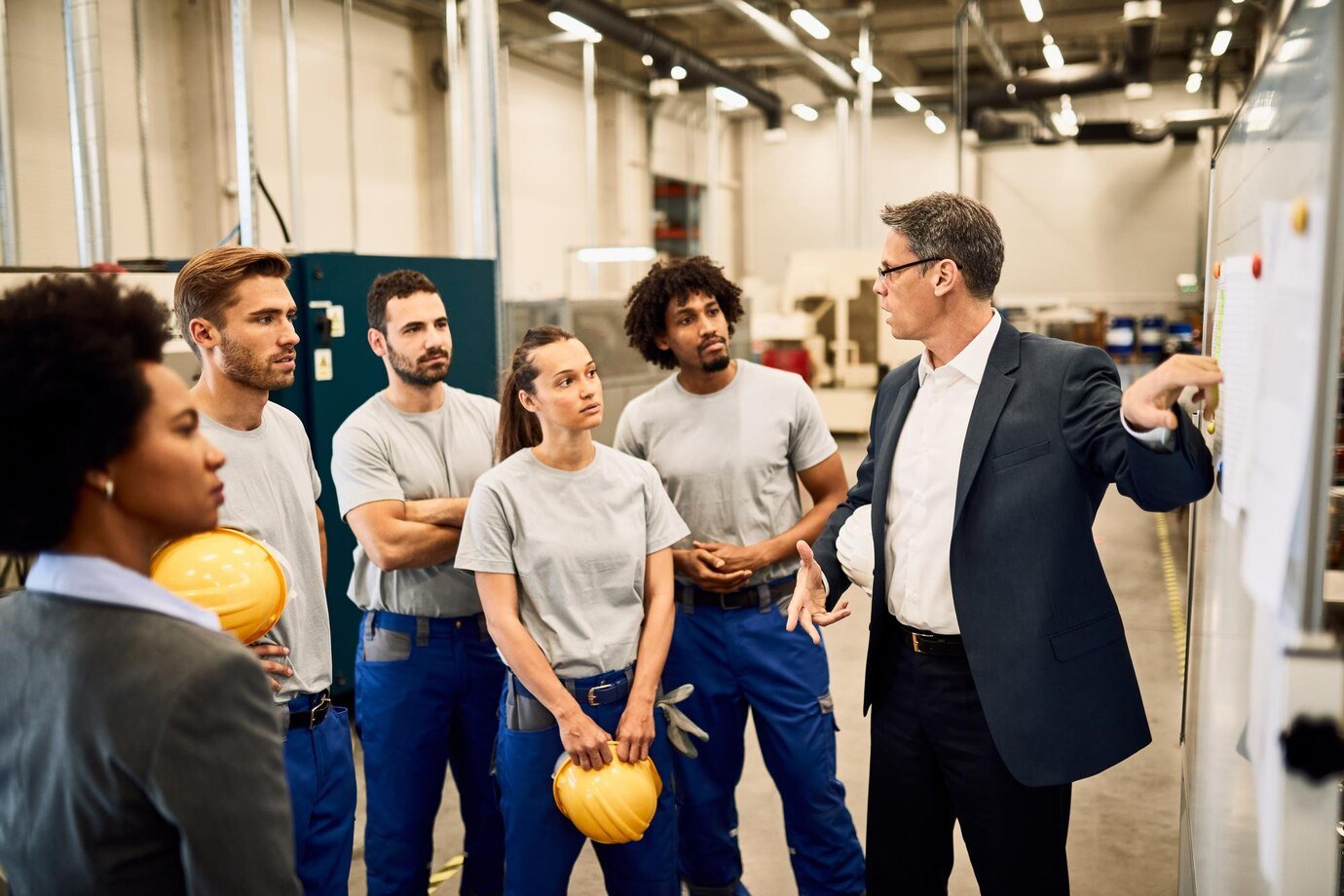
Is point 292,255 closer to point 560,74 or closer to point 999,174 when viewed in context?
point 560,74

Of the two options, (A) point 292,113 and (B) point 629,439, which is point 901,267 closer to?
(B) point 629,439

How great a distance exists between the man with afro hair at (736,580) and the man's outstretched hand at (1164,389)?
129cm

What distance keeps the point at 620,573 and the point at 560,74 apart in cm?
1196

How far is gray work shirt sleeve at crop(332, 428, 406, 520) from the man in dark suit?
113cm

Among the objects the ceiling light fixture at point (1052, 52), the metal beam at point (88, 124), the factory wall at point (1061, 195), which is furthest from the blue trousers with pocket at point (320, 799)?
the factory wall at point (1061, 195)

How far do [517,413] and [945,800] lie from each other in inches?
51.9

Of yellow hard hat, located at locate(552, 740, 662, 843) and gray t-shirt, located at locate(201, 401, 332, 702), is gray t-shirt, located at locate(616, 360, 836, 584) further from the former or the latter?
gray t-shirt, located at locate(201, 401, 332, 702)

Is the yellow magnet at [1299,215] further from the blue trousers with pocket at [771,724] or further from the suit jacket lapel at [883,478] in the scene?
the blue trousers with pocket at [771,724]

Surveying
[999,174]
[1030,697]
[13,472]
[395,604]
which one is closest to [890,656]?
[1030,697]

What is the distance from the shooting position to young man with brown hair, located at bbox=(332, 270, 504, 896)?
2.65 metres

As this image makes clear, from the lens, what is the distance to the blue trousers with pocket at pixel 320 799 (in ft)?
6.89

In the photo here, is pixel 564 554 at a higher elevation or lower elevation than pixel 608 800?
higher

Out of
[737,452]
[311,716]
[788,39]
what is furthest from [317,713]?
[788,39]

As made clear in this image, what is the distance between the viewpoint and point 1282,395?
1.06 m
